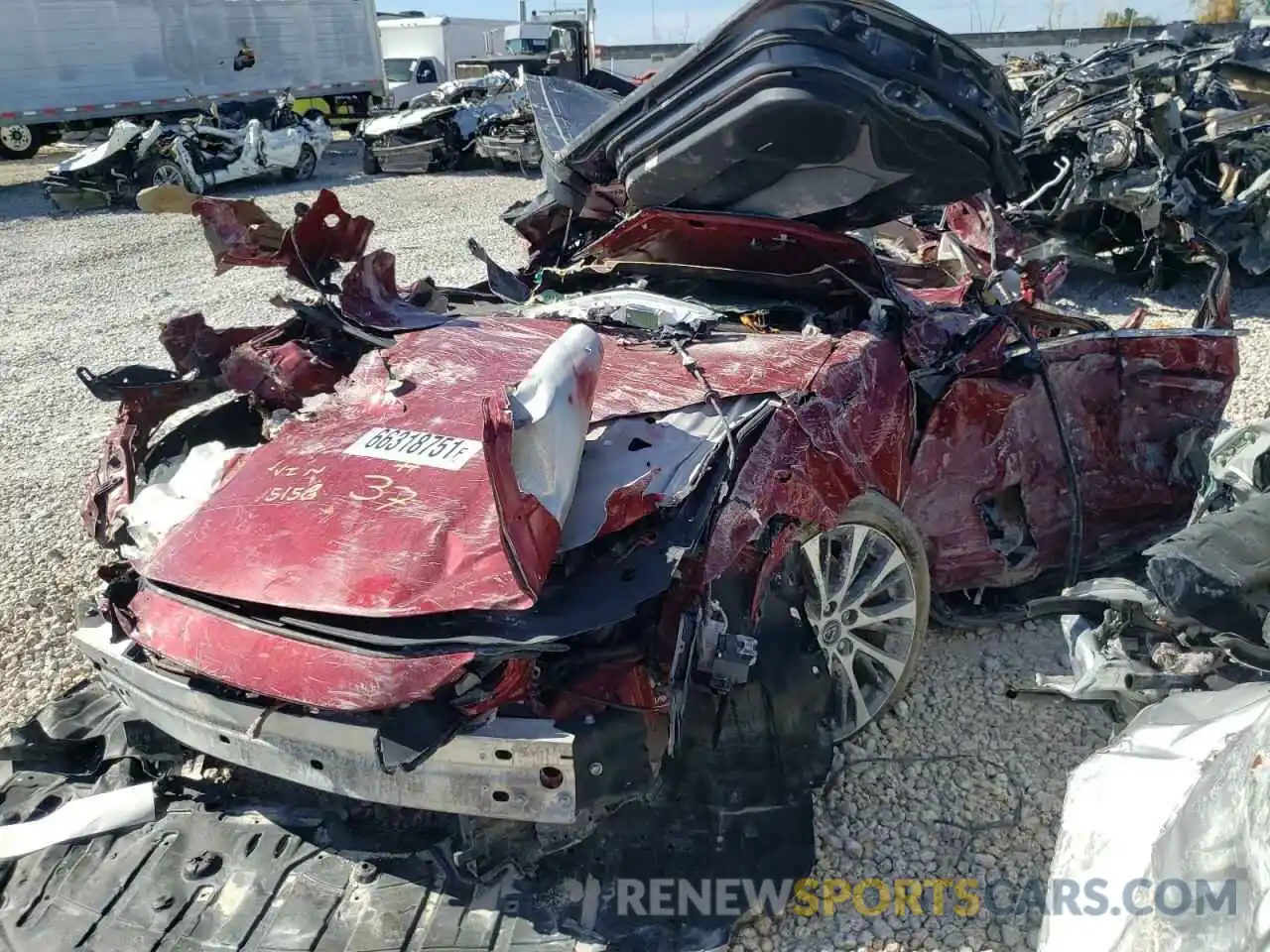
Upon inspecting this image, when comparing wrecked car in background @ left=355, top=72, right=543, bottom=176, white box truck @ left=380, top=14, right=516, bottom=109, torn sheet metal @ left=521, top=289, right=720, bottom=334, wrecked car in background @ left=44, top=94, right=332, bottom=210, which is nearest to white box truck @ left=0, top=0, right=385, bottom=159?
wrecked car in background @ left=44, top=94, right=332, bottom=210

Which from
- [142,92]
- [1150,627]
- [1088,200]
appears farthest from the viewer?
[142,92]

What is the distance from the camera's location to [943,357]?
3.45 m

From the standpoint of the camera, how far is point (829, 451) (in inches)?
111

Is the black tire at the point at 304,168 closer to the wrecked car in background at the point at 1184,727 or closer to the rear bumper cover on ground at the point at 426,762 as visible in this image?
the rear bumper cover on ground at the point at 426,762

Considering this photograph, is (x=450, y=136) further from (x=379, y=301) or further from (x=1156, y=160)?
(x=379, y=301)

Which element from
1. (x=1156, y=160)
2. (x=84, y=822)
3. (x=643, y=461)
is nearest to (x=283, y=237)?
(x=643, y=461)

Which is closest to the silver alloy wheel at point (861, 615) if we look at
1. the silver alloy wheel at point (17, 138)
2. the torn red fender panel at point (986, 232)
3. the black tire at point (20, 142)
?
the torn red fender panel at point (986, 232)

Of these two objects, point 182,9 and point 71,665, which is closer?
point 71,665

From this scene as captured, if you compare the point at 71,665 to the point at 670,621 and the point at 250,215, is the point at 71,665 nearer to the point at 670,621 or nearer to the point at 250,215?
the point at 250,215

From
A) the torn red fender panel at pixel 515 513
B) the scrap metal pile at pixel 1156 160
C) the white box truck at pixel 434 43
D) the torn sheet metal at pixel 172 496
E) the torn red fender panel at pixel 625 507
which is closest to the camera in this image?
the torn red fender panel at pixel 515 513

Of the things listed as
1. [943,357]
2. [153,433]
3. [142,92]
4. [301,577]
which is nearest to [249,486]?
[301,577]

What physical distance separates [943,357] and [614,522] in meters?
1.67

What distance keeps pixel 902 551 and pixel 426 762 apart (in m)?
1.69

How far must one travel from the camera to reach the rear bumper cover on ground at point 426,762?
2.13 meters
